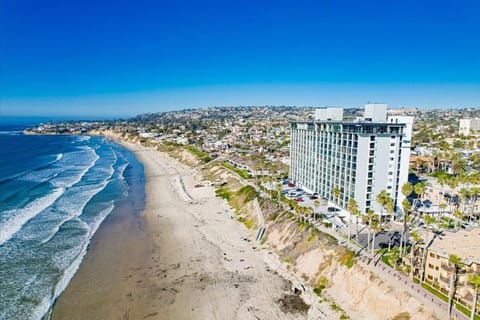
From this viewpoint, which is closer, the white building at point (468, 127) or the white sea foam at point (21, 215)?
the white sea foam at point (21, 215)

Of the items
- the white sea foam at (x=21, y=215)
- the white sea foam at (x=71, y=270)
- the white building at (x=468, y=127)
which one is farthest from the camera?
the white building at (x=468, y=127)

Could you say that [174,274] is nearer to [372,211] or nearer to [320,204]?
[372,211]

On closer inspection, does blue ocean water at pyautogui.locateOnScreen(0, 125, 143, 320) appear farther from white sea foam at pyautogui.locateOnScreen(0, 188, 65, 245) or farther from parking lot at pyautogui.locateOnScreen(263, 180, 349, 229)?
parking lot at pyautogui.locateOnScreen(263, 180, 349, 229)

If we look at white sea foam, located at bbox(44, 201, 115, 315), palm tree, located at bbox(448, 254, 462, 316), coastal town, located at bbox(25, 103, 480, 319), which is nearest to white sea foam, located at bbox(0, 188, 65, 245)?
white sea foam, located at bbox(44, 201, 115, 315)

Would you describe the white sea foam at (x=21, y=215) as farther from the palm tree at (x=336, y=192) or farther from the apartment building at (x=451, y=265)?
the apartment building at (x=451, y=265)

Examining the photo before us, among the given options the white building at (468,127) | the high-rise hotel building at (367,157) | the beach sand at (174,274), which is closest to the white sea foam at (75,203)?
the beach sand at (174,274)

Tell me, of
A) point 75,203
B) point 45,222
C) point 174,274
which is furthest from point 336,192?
point 75,203
